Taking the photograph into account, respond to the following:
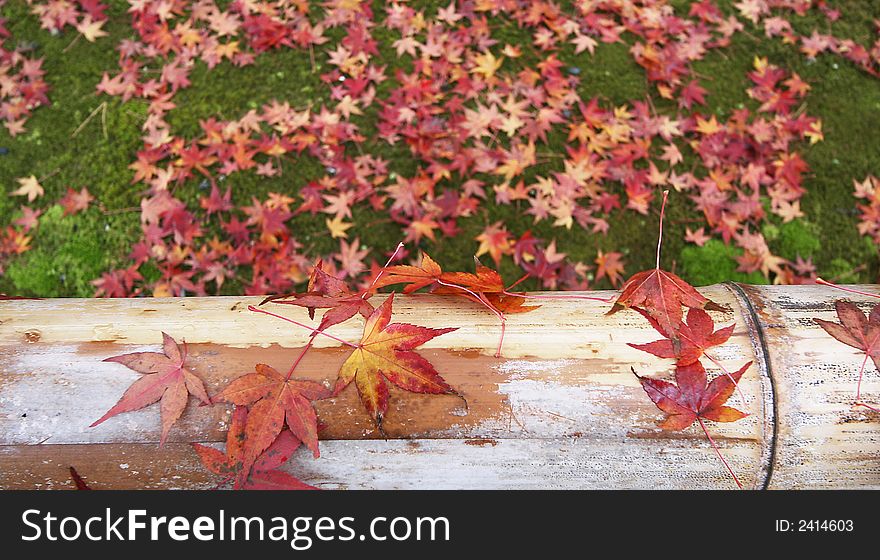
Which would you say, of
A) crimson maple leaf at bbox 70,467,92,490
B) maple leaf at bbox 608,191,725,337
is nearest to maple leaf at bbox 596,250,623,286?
maple leaf at bbox 608,191,725,337

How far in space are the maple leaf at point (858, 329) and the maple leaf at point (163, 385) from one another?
1.41m

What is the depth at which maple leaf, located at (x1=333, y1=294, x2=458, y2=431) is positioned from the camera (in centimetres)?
115

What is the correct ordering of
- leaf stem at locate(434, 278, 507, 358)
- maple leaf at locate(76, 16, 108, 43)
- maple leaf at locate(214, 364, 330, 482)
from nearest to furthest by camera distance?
maple leaf at locate(214, 364, 330, 482) < leaf stem at locate(434, 278, 507, 358) < maple leaf at locate(76, 16, 108, 43)

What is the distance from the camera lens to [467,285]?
4.45ft

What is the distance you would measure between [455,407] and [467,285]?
0.31m

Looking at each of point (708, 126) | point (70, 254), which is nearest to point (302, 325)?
point (70, 254)

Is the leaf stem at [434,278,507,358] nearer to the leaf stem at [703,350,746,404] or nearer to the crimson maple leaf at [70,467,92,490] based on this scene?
the leaf stem at [703,350,746,404]

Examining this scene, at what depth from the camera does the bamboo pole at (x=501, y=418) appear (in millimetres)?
1184

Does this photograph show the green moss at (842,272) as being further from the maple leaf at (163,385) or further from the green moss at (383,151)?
the maple leaf at (163,385)

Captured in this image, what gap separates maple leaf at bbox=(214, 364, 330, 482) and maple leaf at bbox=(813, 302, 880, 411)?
1.15 m

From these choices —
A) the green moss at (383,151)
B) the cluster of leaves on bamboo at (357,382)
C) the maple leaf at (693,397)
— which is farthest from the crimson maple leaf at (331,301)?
the green moss at (383,151)

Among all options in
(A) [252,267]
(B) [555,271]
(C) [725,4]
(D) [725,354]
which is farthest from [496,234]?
(C) [725,4]

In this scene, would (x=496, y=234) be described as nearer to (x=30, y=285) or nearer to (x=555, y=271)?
(x=555, y=271)

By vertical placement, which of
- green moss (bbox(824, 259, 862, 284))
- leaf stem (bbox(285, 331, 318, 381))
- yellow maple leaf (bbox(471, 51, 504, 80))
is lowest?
green moss (bbox(824, 259, 862, 284))
